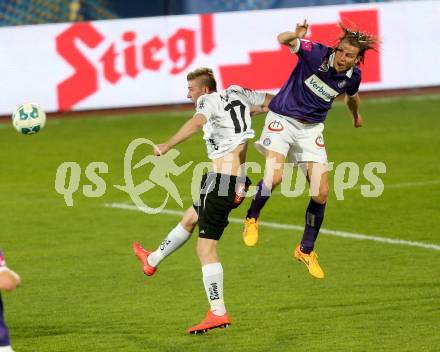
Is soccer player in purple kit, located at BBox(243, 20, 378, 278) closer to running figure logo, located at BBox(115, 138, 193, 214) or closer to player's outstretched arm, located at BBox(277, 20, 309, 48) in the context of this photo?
player's outstretched arm, located at BBox(277, 20, 309, 48)

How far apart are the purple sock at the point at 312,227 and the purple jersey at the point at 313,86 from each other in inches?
34.7

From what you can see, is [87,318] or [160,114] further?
[160,114]

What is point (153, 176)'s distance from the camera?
2009 centimetres

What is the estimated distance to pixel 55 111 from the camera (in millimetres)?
26172

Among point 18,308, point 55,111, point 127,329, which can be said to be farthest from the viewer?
point 55,111

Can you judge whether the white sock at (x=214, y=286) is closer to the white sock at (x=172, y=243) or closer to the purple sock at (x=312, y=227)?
the white sock at (x=172, y=243)

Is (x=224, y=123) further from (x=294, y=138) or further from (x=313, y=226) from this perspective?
(x=313, y=226)

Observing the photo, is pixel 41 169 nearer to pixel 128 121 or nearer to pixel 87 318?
pixel 128 121

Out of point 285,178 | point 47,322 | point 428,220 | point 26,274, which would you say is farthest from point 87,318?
point 285,178

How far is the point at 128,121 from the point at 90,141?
2.85 metres

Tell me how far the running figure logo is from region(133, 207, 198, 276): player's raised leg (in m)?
5.61

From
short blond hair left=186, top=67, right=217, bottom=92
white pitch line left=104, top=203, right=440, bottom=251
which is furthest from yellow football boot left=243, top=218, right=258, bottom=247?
white pitch line left=104, top=203, right=440, bottom=251

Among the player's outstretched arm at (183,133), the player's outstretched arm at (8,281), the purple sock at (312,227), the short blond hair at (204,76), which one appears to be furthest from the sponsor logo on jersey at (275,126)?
the player's outstretched arm at (8,281)

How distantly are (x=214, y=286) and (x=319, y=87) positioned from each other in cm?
245
